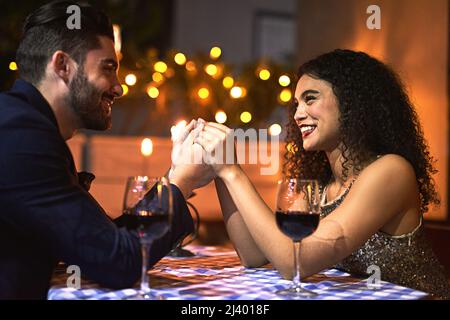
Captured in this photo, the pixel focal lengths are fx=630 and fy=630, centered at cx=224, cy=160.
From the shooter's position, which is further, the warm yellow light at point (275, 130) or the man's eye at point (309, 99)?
the warm yellow light at point (275, 130)

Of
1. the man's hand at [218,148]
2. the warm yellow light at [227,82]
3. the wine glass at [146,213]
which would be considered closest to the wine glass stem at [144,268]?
the wine glass at [146,213]

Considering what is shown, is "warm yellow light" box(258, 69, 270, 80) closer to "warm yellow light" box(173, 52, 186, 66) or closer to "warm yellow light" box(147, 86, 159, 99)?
"warm yellow light" box(173, 52, 186, 66)

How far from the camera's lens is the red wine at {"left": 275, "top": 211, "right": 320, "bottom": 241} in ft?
4.72

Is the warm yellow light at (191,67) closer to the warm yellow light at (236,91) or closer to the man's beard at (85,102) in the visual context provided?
the warm yellow light at (236,91)

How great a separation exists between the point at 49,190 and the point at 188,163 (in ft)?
1.63

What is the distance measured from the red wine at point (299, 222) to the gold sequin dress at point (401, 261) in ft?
1.93

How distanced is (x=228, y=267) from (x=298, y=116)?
1.96ft

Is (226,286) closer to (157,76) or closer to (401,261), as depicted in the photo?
(401,261)

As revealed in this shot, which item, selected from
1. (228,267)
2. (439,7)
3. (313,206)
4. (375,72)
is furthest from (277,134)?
(313,206)

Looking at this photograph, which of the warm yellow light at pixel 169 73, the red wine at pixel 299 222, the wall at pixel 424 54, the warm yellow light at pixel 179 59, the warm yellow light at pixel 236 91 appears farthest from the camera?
the warm yellow light at pixel 169 73

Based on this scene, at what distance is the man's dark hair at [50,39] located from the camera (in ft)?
5.50

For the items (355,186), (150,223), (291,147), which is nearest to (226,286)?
(150,223)

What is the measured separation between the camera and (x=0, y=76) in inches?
223
